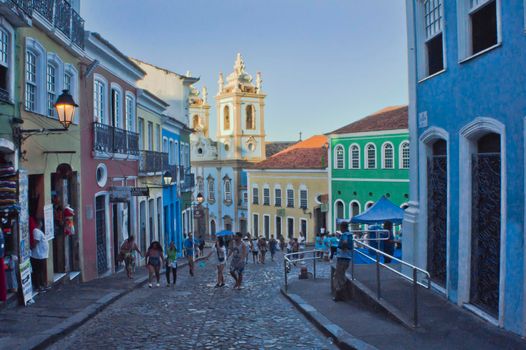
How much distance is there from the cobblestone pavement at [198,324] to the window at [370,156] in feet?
78.0

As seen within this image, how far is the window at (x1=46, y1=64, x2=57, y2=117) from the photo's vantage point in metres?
12.8

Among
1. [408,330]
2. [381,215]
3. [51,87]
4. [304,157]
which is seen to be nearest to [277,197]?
[304,157]

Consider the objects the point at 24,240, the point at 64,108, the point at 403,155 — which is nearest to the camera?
the point at 64,108

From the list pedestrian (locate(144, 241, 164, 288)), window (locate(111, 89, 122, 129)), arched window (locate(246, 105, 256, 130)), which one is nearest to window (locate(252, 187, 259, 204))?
arched window (locate(246, 105, 256, 130))

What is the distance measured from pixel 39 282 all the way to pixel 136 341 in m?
4.32

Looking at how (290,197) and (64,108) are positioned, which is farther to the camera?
(290,197)

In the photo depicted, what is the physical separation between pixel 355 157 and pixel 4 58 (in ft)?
99.3

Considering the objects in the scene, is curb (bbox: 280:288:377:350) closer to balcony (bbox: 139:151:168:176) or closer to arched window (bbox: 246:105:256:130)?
balcony (bbox: 139:151:168:176)

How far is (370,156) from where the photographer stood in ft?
124

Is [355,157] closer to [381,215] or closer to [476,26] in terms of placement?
[381,215]

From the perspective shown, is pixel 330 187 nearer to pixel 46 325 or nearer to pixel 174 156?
pixel 174 156

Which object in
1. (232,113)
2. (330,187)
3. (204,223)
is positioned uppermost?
(232,113)

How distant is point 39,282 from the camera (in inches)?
471

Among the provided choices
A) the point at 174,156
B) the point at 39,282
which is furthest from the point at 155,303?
the point at 174,156
